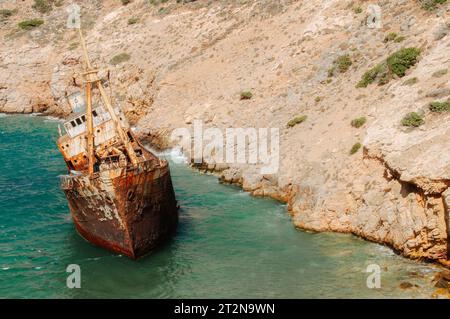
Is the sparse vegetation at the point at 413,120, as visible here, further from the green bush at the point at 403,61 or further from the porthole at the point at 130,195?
the porthole at the point at 130,195

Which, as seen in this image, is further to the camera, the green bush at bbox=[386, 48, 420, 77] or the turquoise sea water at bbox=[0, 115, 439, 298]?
the green bush at bbox=[386, 48, 420, 77]

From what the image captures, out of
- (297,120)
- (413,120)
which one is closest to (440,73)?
(413,120)

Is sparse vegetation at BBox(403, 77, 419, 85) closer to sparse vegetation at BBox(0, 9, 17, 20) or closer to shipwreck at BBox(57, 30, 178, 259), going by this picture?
shipwreck at BBox(57, 30, 178, 259)

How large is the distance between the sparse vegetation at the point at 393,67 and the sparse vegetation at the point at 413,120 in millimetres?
8333

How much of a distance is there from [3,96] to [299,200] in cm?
5478

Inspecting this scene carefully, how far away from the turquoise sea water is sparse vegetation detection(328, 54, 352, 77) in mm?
15083

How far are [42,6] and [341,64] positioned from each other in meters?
61.9

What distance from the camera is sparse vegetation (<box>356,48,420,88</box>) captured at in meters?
37.0

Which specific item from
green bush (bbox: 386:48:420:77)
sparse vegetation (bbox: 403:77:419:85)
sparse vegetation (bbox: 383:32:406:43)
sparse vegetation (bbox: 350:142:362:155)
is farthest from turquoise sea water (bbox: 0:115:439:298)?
sparse vegetation (bbox: 383:32:406:43)

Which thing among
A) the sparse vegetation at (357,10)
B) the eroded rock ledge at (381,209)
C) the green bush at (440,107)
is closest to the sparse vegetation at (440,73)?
the green bush at (440,107)

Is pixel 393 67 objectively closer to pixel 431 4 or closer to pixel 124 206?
pixel 431 4

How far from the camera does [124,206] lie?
2683cm

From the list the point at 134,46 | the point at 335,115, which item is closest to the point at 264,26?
the point at 134,46

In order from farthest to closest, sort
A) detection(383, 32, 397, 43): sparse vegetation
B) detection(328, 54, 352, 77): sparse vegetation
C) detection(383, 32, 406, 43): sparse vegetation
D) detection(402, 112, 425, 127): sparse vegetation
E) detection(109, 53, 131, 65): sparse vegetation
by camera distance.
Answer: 1. detection(109, 53, 131, 65): sparse vegetation
2. detection(328, 54, 352, 77): sparse vegetation
3. detection(383, 32, 397, 43): sparse vegetation
4. detection(383, 32, 406, 43): sparse vegetation
5. detection(402, 112, 425, 127): sparse vegetation
